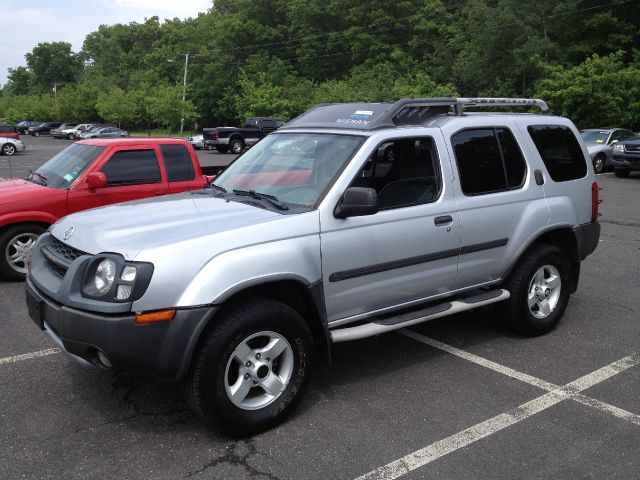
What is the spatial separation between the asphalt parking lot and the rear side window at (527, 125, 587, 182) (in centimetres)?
141

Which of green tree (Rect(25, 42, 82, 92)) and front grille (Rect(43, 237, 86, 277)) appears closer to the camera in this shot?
front grille (Rect(43, 237, 86, 277))

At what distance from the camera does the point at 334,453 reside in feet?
11.0

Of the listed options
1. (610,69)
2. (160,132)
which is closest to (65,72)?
(160,132)

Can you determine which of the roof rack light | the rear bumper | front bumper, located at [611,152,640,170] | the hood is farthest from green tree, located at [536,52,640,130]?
the hood

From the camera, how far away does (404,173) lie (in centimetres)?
446

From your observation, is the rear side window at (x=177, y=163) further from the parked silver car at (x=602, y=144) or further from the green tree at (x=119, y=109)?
the green tree at (x=119, y=109)

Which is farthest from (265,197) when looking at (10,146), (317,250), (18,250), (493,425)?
(10,146)

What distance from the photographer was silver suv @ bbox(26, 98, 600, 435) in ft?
10.7

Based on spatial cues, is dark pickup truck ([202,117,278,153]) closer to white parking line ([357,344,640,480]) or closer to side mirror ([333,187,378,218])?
white parking line ([357,344,640,480])

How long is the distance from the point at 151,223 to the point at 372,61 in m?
62.3

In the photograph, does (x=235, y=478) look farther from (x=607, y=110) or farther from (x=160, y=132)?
(x=160, y=132)

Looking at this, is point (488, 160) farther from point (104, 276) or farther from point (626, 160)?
point (626, 160)

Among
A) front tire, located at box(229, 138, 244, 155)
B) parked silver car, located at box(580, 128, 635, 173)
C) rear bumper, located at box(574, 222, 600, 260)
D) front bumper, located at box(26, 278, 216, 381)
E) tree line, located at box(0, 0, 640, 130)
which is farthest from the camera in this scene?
front tire, located at box(229, 138, 244, 155)

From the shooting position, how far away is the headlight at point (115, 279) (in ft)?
10.4
